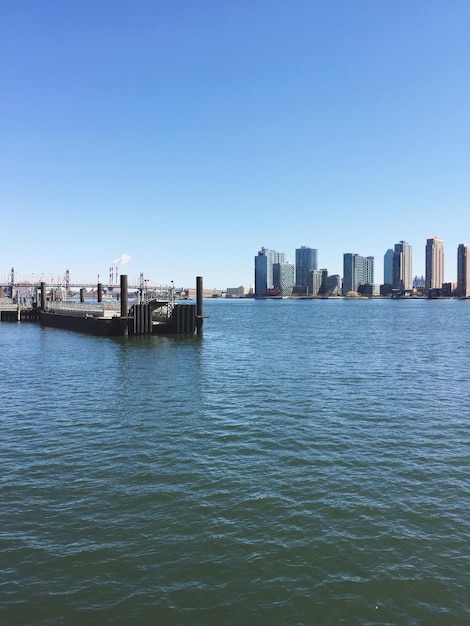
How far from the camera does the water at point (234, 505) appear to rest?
8.35 m

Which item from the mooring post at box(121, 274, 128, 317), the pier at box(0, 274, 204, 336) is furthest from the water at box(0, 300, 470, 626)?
the pier at box(0, 274, 204, 336)

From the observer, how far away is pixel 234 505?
38.9 ft

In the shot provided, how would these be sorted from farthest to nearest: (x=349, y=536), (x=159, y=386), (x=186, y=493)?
(x=159, y=386), (x=186, y=493), (x=349, y=536)

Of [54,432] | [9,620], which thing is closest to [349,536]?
[9,620]

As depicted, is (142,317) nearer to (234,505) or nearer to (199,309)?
(199,309)

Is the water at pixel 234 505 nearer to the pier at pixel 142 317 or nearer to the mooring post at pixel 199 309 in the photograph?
the pier at pixel 142 317

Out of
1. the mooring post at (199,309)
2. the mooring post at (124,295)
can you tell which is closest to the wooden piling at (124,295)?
the mooring post at (124,295)

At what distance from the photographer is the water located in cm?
835

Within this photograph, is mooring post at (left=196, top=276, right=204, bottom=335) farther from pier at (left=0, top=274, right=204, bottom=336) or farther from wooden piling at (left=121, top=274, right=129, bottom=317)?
wooden piling at (left=121, top=274, right=129, bottom=317)

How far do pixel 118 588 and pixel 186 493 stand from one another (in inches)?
160

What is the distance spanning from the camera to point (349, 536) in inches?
412

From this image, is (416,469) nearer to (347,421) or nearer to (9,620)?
(347,421)

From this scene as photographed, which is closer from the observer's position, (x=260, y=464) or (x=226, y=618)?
(x=226, y=618)

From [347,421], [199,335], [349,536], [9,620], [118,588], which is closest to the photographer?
[9,620]
